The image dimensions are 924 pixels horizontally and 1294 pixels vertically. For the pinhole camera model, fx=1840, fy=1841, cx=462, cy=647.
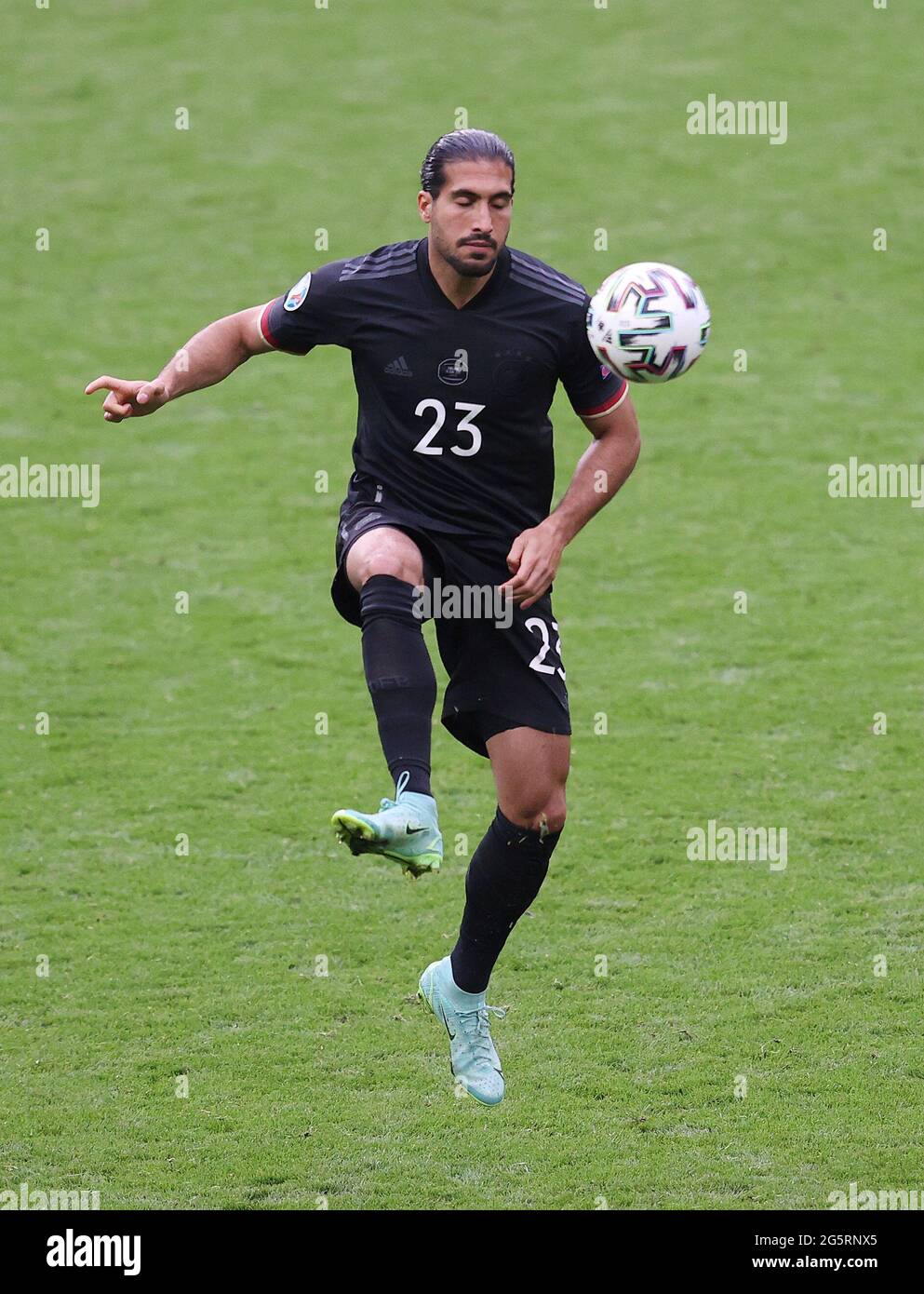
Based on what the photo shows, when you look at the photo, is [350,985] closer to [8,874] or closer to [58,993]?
[58,993]

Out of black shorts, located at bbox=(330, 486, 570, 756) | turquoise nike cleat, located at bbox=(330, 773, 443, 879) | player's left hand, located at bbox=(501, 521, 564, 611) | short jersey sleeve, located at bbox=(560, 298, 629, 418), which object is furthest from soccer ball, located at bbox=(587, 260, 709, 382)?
turquoise nike cleat, located at bbox=(330, 773, 443, 879)

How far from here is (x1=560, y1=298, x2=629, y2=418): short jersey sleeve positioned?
261 inches

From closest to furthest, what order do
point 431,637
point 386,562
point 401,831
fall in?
point 401,831, point 386,562, point 431,637

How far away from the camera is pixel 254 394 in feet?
56.9

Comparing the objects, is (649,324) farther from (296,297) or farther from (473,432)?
(296,297)

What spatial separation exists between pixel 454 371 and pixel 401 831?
5.87 ft

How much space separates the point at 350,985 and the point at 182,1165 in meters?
1.67

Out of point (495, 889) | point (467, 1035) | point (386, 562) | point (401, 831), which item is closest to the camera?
point (401, 831)

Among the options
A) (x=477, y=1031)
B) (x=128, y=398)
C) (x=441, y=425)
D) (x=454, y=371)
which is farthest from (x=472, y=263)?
(x=477, y=1031)

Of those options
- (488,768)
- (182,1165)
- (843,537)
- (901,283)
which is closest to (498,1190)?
(182,1165)

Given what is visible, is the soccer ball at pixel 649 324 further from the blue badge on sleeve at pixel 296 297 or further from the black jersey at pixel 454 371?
the blue badge on sleeve at pixel 296 297

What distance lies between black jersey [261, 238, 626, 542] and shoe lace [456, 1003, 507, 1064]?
1867 millimetres

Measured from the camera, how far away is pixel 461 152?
632 cm

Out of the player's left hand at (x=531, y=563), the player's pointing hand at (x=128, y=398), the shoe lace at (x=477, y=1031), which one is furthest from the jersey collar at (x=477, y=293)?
the shoe lace at (x=477, y=1031)
